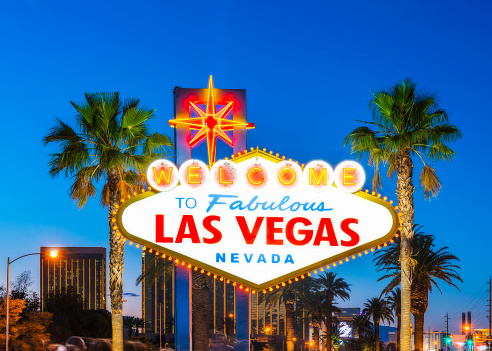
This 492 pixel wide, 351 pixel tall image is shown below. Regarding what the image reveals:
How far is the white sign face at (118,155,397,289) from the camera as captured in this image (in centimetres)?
1986

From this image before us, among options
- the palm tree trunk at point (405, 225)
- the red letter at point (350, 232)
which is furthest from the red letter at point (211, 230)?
the palm tree trunk at point (405, 225)

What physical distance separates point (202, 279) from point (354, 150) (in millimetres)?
10873

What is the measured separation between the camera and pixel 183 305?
923 inches

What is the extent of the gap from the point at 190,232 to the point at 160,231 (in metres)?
0.97

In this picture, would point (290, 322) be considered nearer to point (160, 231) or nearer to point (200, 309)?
point (200, 309)

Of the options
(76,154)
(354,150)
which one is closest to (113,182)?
(76,154)

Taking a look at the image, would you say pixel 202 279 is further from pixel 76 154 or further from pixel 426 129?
pixel 426 129

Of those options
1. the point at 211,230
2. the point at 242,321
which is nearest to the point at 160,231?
the point at 211,230

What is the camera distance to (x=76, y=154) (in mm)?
21891

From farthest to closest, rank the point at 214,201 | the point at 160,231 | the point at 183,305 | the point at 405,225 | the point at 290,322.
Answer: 1. the point at 290,322
2. the point at 183,305
3. the point at 405,225
4. the point at 214,201
5. the point at 160,231

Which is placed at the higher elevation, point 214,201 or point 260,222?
point 214,201

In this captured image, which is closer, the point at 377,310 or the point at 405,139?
the point at 405,139

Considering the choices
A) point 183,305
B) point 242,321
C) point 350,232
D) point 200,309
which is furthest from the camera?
point 200,309

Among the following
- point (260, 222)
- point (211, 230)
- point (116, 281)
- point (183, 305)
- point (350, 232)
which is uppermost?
point (260, 222)
